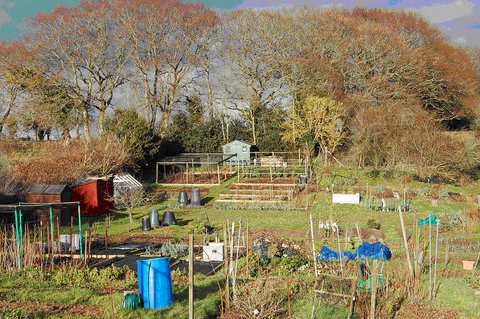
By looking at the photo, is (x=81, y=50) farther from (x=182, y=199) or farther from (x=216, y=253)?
(x=216, y=253)

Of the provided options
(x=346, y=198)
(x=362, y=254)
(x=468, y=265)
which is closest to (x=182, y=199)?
(x=346, y=198)

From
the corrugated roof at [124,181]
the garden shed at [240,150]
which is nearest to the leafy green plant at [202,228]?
the corrugated roof at [124,181]

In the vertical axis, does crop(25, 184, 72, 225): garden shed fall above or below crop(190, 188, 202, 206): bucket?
above

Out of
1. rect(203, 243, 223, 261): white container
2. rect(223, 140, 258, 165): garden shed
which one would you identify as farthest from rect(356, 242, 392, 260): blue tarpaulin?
rect(223, 140, 258, 165): garden shed

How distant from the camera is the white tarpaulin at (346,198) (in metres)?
19.4

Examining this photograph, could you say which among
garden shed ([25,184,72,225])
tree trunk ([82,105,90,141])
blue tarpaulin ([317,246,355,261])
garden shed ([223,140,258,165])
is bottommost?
blue tarpaulin ([317,246,355,261])

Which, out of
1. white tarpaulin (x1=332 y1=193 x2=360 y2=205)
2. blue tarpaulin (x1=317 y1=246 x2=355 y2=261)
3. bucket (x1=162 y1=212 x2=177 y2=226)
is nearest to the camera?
blue tarpaulin (x1=317 y1=246 x2=355 y2=261)

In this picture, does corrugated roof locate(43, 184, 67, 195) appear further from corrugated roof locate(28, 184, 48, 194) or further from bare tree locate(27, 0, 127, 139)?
bare tree locate(27, 0, 127, 139)

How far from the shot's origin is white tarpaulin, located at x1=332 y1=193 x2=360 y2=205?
765 inches

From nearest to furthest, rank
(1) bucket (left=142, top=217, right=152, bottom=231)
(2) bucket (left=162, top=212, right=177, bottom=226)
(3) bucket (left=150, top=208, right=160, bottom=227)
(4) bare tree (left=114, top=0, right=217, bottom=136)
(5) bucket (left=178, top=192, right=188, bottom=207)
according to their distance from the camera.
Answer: (1) bucket (left=142, top=217, right=152, bottom=231) → (3) bucket (left=150, top=208, right=160, bottom=227) → (2) bucket (left=162, top=212, right=177, bottom=226) → (5) bucket (left=178, top=192, right=188, bottom=207) → (4) bare tree (left=114, top=0, right=217, bottom=136)

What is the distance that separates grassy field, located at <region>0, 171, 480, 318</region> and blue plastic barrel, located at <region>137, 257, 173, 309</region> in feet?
0.63

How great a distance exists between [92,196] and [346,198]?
9.34 metres

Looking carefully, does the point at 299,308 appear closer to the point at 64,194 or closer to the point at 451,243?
the point at 451,243

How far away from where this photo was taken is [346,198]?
64.3 ft
